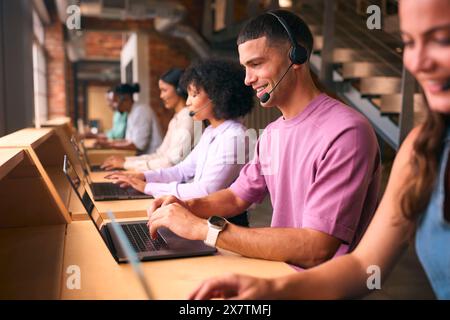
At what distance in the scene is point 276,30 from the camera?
1.38 metres

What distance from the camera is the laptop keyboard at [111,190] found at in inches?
82.7

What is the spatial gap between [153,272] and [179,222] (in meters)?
0.19

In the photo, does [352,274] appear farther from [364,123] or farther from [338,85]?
[338,85]

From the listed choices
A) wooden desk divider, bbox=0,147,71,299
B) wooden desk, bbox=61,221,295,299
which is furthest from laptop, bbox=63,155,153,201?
wooden desk, bbox=61,221,295,299

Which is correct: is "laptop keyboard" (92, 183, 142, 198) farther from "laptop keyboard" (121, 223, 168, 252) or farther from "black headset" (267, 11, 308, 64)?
"black headset" (267, 11, 308, 64)

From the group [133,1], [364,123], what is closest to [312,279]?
[364,123]

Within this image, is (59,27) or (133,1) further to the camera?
(59,27)

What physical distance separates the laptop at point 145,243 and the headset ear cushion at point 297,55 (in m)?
0.57

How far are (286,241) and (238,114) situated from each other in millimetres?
1095

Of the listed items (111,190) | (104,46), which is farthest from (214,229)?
(104,46)

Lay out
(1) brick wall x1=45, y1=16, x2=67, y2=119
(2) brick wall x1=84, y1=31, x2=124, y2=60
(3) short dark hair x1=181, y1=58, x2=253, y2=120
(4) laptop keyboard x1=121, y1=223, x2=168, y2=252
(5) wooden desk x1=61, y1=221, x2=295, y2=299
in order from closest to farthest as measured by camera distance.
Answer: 1. (5) wooden desk x1=61, y1=221, x2=295, y2=299
2. (4) laptop keyboard x1=121, y1=223, x2=168, y2=252
3. (3) short dark hair x1=181, y1=58, x2=253, y2=120
4. (1) brick wall x1=45, y1=16, x2=67, y2=119
5. (2) brick wall x1=84, y1=31, x2=124, y2=60

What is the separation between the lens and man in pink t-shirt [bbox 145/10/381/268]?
115 cm

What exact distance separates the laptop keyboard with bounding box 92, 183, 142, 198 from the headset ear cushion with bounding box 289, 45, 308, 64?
3.39ft

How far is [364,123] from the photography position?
1228 millimetres
